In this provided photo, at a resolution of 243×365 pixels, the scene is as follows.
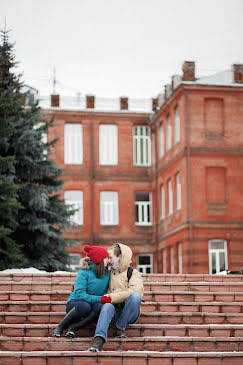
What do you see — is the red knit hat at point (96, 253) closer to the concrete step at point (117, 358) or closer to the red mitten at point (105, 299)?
the red mitten at point (105, 299)

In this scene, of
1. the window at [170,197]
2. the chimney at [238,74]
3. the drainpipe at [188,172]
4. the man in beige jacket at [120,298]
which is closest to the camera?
the man in beige jacket at [120,298]

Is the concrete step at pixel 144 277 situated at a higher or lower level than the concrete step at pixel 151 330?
higher

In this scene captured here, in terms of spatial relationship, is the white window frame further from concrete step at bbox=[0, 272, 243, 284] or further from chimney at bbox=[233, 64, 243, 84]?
concrete step at bbox=[0, 272, 243, 284]

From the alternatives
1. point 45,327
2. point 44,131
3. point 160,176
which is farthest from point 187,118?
point 45,327

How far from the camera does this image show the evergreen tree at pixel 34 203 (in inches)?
815

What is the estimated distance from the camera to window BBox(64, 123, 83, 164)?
38.8 metres

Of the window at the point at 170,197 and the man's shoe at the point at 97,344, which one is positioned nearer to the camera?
the man's shoe at the point at 97,344

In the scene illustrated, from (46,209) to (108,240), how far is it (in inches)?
666

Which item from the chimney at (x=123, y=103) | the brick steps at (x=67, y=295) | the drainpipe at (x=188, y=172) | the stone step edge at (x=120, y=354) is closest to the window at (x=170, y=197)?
the drainpipe at (x=188, y=172)

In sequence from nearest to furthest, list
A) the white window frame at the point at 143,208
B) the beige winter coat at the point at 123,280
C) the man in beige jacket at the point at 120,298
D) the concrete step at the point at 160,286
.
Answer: the man in beige jacket at the point at 120,298 < the beige winter coat at the point at 123,280 < the concrete step at the point at 160,286 < the white window frame at the point at 143,208

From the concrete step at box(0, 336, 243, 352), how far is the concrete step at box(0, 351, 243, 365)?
13.1 inches

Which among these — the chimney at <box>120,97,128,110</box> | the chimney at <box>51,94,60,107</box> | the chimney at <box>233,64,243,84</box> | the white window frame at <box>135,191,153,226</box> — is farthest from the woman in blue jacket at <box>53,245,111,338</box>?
the chimney at <box>120,97,128,110</box>

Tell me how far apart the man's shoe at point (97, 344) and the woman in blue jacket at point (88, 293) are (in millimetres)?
Result: 524

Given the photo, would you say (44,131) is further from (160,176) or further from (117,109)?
(117,109)
